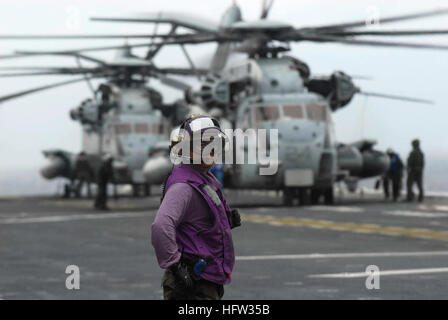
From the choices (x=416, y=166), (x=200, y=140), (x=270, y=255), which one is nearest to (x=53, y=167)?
(x=416, y=166)

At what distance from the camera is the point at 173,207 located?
5789 mm

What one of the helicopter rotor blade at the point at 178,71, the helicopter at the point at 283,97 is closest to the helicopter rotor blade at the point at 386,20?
the helicopter at the point at 283,97

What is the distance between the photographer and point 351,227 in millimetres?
21656

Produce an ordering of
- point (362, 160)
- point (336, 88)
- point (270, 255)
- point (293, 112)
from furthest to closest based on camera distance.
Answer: point (362, 160) → point (336, 88) → point (293, 112) → point (270, 255)

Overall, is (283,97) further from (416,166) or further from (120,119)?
(120,119)

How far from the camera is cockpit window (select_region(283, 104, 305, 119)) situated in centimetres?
2958

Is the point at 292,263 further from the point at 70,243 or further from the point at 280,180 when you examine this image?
the point at 280,180

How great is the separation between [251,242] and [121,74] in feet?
84.8

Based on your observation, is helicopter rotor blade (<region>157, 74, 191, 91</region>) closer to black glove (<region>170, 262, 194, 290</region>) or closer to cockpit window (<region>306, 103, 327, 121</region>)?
cockpit window (<region>306, 103, 327, 121</region>)

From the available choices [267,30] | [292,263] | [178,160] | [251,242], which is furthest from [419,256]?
[267,30]

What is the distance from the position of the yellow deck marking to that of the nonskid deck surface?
0.8 inches

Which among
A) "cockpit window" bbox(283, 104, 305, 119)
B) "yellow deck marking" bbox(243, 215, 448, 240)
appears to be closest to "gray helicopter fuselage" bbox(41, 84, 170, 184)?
"cockpit window" bbox(283, 104, 305, 119)

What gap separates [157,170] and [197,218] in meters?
29.0

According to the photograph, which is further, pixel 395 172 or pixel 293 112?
pixel 395 172
